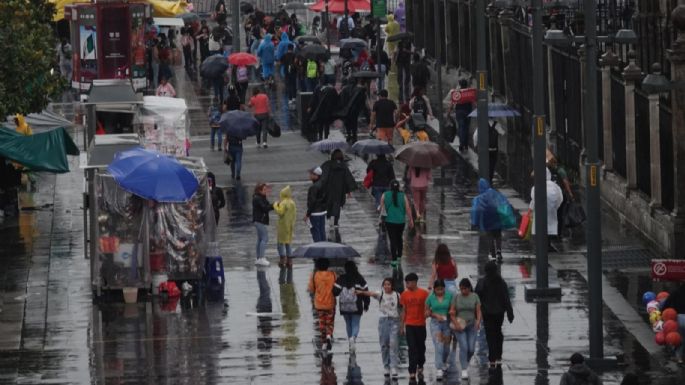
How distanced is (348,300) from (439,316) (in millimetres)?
1673

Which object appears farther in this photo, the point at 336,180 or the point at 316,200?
the point at 336,180

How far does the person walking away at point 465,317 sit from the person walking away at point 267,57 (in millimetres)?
34735

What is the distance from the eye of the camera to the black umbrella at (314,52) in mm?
55094

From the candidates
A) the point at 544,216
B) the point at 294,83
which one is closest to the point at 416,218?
the point at 544,216

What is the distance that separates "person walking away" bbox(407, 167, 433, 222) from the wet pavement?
36 cm

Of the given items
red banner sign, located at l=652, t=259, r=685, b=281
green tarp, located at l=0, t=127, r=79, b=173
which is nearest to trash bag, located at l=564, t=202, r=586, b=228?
red banner sign, located at l=652, t=259, r=685, b=281

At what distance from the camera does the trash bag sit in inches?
1387

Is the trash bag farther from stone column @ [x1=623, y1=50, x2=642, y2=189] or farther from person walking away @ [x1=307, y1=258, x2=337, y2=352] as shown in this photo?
person walking away @ [x1=307, y1=258, x2=337, y2=352]

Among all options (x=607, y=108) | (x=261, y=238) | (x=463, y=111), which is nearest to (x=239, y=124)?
(x=463, y=111)

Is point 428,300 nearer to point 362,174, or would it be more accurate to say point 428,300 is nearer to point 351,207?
point 351,207

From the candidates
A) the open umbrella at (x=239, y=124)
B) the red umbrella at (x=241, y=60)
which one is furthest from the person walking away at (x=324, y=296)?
the red umbrella at (x=241, y=60)

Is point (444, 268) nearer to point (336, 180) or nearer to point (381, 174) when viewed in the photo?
point (336, 180)

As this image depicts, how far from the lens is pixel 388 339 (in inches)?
1032

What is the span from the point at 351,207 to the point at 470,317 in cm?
1415
